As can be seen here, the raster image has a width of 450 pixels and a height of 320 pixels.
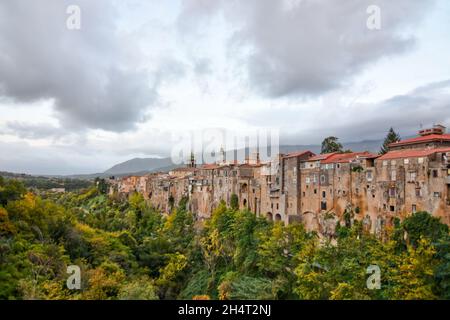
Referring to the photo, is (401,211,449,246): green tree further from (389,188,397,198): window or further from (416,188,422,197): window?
(389,188,397,198): window

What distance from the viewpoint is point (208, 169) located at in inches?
2584

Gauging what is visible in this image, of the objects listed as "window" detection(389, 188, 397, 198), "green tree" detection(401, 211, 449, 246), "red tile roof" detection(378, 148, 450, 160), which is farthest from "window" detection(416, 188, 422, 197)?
"red tile roof" detection(378, 148, 450, 160)

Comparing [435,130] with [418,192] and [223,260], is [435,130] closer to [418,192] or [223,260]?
[418,192]

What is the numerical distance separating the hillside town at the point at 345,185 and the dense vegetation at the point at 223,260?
1.76 metres

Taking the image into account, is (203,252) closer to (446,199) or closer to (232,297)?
(232,297)

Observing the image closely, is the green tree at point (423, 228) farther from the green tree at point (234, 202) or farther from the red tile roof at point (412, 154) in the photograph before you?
the green tree at point (234, 202)

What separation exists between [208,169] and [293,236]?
29573mm

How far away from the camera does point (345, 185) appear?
39625 mm

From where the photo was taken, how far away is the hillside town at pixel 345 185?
103ft

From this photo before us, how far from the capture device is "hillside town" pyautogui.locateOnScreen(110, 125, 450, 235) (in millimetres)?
A: 31453

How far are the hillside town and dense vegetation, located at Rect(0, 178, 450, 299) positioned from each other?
5.77ft

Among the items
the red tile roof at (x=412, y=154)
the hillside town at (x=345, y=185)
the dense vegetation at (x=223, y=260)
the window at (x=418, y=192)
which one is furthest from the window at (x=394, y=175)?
the dense vegetation at (x=223, y=260)

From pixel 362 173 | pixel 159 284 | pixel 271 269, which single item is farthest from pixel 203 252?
pixel 362 173
